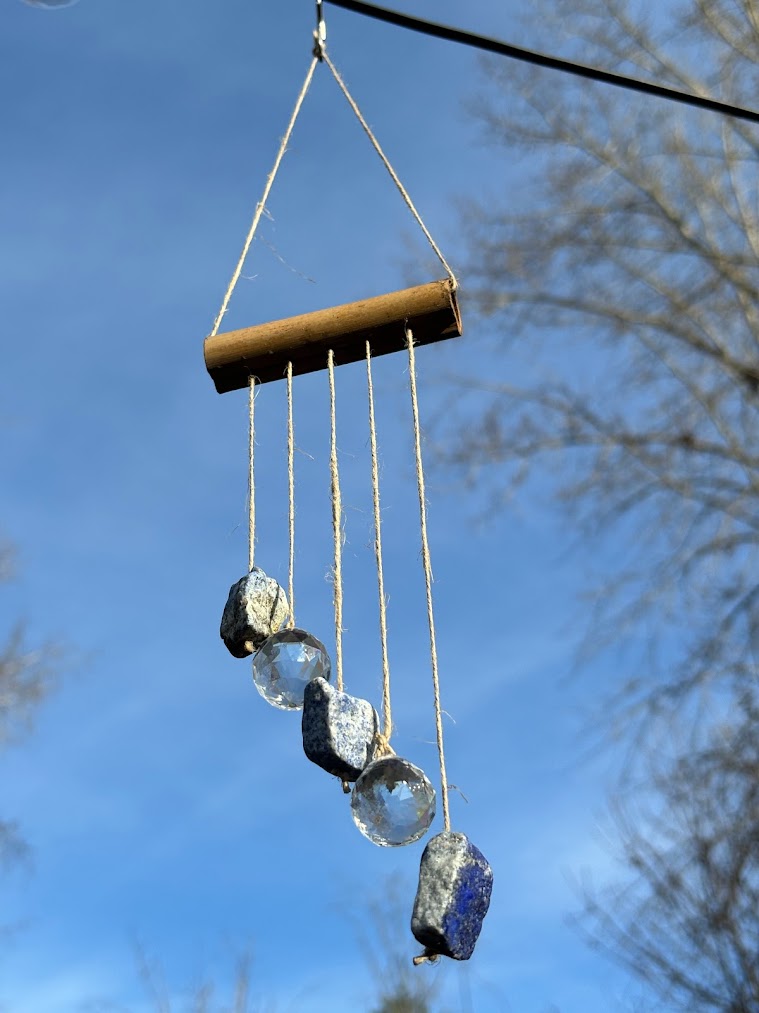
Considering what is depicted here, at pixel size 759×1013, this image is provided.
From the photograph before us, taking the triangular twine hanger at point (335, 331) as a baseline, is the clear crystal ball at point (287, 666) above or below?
below

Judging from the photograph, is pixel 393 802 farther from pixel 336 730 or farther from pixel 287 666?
pixel 287 666

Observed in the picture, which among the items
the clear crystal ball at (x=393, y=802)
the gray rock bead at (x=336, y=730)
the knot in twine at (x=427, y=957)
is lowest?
the knot in twine at (x=427, y=957)

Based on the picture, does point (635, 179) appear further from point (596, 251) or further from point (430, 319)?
point (430, 319)

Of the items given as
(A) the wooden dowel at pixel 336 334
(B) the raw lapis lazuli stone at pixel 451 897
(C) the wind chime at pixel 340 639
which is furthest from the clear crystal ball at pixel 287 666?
(A) the wooden dowel at pixel 336 334

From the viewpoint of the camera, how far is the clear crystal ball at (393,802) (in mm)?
1373

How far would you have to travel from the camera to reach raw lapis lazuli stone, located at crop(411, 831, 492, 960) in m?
1.34

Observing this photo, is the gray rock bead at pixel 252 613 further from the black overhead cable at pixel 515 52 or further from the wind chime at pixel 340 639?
the black overhead cable at pixel 515 52

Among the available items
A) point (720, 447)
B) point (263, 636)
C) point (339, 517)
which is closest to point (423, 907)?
point (263, 636)

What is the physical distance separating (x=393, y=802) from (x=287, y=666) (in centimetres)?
22

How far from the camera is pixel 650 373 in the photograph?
493 centimetres

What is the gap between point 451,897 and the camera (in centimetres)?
135

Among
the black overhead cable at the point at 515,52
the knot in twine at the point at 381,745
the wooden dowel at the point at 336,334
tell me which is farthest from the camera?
the wooden dowel at the point at 336,334

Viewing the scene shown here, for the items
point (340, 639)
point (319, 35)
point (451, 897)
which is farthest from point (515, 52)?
point (451, 897)

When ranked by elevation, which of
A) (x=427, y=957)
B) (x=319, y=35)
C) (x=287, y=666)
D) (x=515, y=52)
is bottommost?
(x=427, y=957)
